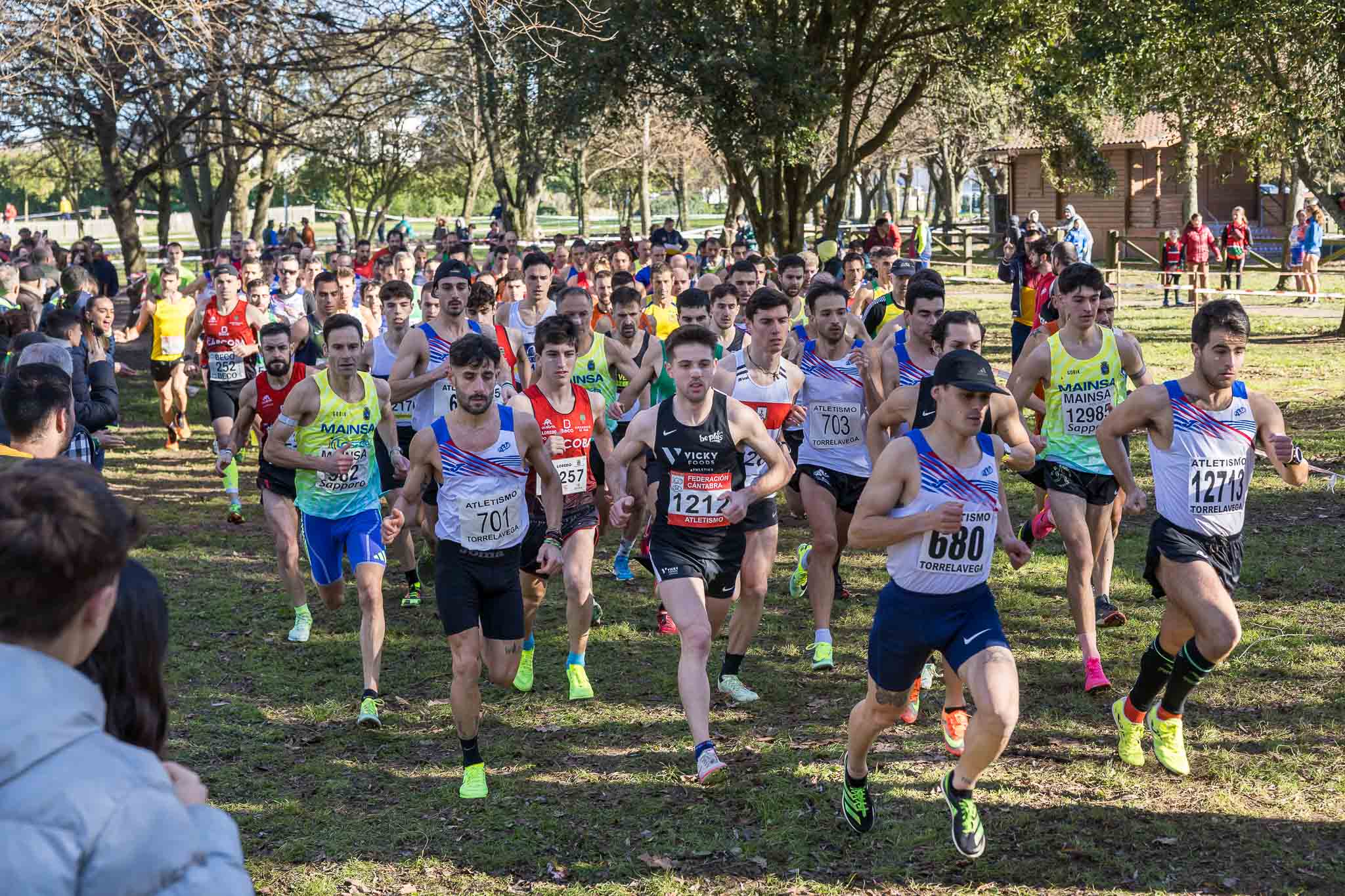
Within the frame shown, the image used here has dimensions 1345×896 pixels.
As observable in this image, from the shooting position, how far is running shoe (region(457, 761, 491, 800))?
6.23 m

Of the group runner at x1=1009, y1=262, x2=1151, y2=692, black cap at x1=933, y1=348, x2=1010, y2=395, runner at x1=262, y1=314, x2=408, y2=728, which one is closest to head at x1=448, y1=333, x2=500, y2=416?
runner at x1=262, y1=314, x2=408, y2=728

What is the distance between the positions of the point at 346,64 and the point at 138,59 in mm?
5190

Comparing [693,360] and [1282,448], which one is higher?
[693,360]

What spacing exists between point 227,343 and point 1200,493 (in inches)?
389

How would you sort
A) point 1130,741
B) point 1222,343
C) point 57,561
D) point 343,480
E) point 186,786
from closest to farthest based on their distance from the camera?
point 57,561, point 186,786, point 1222,343, point 1130,741, point 343,480

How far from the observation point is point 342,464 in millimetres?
7395

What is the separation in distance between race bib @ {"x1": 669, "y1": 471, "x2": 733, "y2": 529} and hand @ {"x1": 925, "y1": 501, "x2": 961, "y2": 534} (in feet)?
5.13

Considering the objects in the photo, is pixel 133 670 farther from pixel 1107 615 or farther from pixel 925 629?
pixel 1107 615

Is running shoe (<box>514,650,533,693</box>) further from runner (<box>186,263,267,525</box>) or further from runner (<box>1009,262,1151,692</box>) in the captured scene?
runner (<box>186,263,267,525</box>)

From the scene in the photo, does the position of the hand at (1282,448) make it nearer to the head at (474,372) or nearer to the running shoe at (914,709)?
the running shoe at (914,709)

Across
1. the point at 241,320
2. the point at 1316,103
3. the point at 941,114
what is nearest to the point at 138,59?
the point at 241,320

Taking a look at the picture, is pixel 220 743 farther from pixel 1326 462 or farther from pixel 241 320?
pixel 1326 462

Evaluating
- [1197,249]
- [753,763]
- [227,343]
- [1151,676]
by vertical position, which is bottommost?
[753,763]

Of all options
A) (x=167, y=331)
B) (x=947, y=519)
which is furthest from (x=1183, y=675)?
(x=167, y=331)
